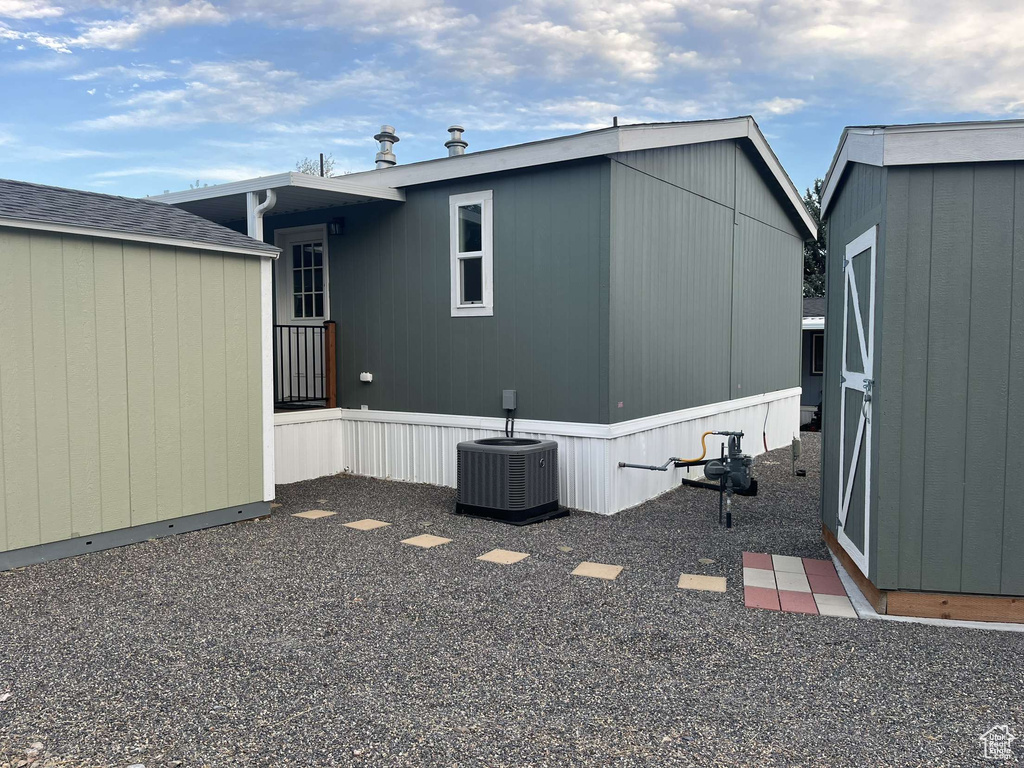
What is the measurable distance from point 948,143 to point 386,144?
6.64m

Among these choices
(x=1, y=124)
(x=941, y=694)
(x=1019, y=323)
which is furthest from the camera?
(x=1, y=124)

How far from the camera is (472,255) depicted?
666 centimetres

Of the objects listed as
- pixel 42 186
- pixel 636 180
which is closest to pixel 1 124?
pixel 42 186

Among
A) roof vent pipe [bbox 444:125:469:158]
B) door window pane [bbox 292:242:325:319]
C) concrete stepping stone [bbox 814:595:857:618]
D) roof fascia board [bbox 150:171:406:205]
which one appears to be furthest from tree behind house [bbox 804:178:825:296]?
concrete stepping stone [bbox 814:595:857:618]

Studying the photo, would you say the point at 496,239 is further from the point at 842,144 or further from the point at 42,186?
the point at 42,186

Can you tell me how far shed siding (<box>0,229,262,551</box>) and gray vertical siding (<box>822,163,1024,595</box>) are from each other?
14.6 feet

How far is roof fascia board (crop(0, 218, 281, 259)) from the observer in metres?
4.32

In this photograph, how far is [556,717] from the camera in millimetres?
2551

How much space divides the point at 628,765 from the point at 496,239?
498cm

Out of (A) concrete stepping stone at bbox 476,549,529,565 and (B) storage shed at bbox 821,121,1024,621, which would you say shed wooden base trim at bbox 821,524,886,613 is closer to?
(B) storage shed at bbox 821,121,1024,621

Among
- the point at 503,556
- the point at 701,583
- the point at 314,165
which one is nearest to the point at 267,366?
the point at 503,556

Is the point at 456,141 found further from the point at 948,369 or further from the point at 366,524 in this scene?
the point at 948,369

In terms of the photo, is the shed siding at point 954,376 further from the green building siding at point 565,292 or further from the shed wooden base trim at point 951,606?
the green building siding at point 565,292

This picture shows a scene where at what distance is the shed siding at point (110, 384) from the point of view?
14.4 feet
